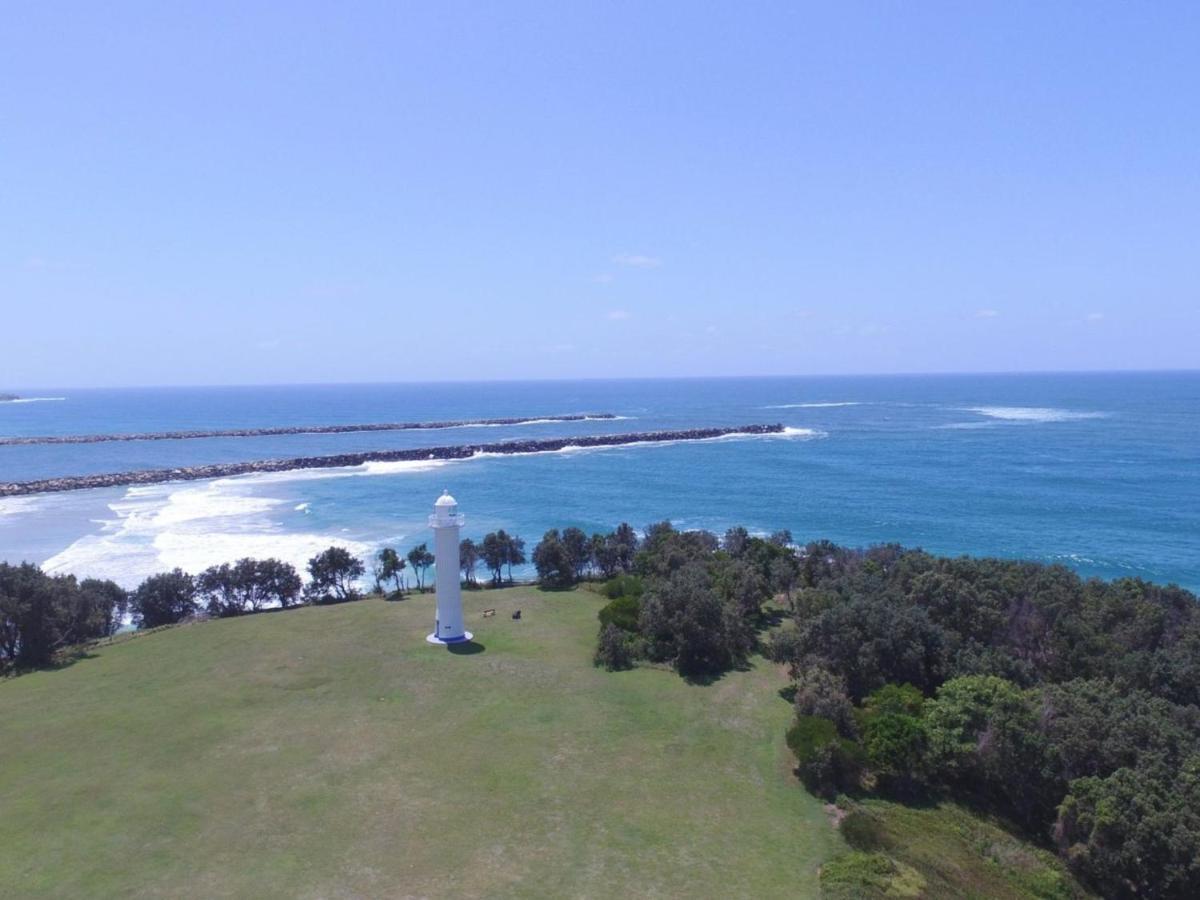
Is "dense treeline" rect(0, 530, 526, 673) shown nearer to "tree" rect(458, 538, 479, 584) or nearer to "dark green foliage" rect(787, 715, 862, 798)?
"tree" rect(458, 538, 479, 584)

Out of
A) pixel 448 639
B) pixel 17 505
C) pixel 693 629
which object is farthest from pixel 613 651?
pixel 17 505

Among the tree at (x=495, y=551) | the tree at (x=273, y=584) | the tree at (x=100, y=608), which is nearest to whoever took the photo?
the tree at (x=100, y=608)

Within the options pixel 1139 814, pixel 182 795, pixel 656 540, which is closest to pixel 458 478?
pixel 656 540

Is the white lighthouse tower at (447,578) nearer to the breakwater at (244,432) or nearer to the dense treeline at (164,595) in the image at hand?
the dense treeline at (164,595)

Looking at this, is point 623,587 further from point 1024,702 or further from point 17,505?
point 17,505

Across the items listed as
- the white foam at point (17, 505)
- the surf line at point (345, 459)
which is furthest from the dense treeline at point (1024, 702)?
the surf line at point (345, 459)

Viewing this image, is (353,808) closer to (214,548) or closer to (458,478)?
(214,548)
